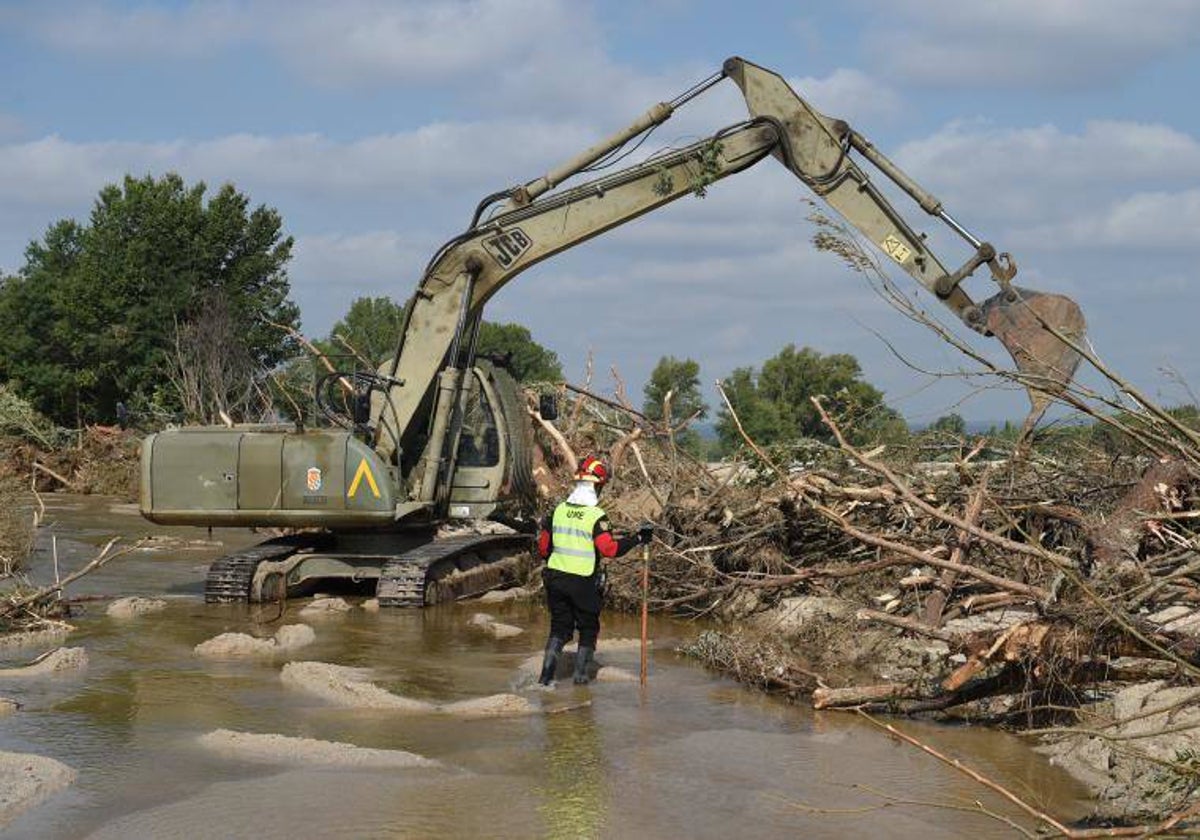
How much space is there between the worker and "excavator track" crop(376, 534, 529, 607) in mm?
3400

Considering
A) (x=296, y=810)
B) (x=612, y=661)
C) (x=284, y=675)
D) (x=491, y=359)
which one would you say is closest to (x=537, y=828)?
(x=296, y=810)

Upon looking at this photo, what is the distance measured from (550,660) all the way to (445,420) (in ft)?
14.7

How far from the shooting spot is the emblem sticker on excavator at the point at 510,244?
45.5ft

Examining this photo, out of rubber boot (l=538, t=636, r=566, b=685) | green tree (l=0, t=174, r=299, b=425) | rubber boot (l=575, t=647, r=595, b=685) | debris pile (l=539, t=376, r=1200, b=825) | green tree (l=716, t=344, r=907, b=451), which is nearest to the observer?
debris pile (l=539, t=376, r=1200, b=825)

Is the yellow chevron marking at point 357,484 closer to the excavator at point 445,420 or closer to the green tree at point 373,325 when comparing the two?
the excavator at point 445,420

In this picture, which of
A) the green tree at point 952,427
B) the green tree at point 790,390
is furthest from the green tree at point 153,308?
the green tree at point 952,427

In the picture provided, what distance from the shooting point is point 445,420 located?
13.8m

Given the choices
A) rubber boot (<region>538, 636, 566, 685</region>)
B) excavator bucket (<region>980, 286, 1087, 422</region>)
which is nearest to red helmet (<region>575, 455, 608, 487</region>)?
rubber boot (<region>538, 636, 566, 685</region>)

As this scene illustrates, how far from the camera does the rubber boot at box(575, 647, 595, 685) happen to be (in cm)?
995

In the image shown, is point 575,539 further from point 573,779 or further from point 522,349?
point 522,349

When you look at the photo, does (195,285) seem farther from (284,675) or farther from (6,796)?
(6,796)

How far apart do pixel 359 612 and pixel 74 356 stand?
25.2m

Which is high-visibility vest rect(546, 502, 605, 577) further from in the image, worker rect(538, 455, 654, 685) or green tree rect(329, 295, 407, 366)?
green tree rect(329, 295, 407, 366)

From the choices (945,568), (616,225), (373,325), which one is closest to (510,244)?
(616,225)
